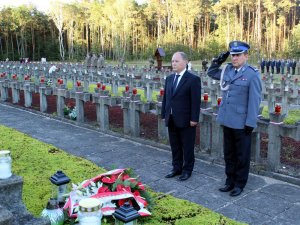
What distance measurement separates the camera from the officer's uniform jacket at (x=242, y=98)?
4152 millimetres

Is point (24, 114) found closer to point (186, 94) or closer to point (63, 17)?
point (186, 94)

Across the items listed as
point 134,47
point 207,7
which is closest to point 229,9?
point 207,7

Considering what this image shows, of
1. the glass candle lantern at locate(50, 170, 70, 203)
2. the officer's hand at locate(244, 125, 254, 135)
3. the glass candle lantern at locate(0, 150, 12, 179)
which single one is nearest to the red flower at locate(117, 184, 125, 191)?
the glass candle lantern at locate(50, 170, 70, 203)

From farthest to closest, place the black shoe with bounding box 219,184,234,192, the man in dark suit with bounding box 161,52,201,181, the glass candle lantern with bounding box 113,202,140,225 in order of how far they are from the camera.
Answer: the man in dark suit with bounding box 161,52,201,181 < the black shoe with bounding box 219,184,234,192 < the glass candle lantern with bounding box 113,202,140,225

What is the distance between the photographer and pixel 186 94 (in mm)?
4762

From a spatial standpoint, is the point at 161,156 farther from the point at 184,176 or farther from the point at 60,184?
the point at 60,184

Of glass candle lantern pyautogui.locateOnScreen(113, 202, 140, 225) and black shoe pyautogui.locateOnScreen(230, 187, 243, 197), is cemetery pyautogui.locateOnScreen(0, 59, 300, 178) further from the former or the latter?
glass candle lantern pyautogui.locateOnScreen(113, 202, 140, 225)

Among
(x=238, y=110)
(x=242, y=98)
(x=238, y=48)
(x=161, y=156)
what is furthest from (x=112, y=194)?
(x=161, y=156)

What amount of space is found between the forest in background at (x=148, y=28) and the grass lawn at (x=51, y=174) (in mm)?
36749

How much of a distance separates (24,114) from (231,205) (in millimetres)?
7400

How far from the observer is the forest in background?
1816 inches

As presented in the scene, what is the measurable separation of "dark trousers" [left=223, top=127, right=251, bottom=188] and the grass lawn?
0.71m

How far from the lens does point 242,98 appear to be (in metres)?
4.25

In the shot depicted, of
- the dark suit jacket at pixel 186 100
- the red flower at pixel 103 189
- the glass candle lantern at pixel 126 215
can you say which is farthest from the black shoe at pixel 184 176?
the glass candle lantern at pixel 126 215
